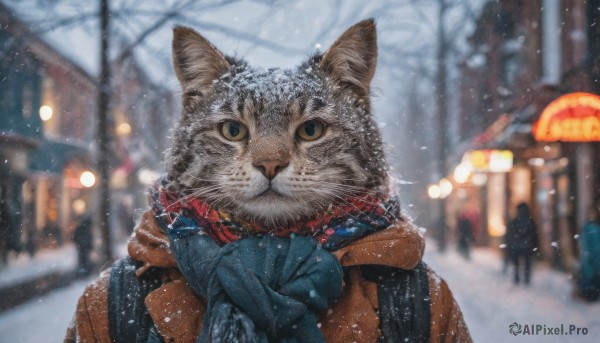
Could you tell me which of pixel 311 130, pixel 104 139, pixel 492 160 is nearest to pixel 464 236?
pixel 492 160

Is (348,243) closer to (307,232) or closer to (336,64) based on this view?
(307,232)

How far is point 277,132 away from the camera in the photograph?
2035 millimetres

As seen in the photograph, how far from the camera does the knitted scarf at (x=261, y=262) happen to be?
5.61ft

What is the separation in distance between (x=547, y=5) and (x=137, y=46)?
8.93m

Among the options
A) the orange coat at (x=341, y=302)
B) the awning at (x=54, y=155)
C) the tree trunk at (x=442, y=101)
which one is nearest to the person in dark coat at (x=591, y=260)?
the tree trunk at (x=442, y=101)

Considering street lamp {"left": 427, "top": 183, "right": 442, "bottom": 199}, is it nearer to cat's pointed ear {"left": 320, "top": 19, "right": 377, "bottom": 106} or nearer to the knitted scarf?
cat's pointed ear {"left": 320, "top": 19, "right": 377, "bottom": 106}

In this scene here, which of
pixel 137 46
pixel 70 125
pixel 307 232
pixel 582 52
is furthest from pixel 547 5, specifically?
pixel 70 125

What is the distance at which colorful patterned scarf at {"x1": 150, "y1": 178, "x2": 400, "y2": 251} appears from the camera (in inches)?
74.9

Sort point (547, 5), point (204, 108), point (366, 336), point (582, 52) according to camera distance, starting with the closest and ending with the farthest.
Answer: point (366, 336)
point (204, 108)
point (582, 52)
point (547, 5)

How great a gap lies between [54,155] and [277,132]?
12.9 meters

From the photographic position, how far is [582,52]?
8797 mm

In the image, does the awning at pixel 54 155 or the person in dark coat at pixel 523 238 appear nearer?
the person in dark coat at pixel 523 238

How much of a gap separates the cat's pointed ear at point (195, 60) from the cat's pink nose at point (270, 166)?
0.57 meters

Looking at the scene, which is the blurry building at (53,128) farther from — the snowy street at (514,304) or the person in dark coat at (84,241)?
the snowy street at (514,304)
